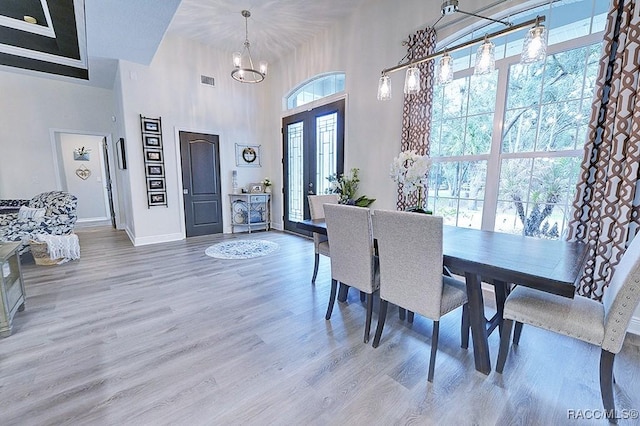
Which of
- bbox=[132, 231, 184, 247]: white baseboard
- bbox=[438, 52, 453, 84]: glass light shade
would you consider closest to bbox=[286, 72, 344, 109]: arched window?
bbox=[438, 52, 453, 84]: glass light shade

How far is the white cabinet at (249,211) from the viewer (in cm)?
587

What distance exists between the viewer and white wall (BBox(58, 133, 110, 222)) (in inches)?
280

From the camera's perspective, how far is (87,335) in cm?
214

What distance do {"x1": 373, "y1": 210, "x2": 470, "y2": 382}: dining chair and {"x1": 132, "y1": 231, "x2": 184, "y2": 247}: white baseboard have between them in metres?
4.64

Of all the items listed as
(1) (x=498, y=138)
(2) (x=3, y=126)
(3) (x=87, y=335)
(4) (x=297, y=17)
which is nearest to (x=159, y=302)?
(3) (x=87, y=335)

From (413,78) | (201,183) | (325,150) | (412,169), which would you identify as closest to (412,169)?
(412,169)

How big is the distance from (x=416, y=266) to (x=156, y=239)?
495 centimetres

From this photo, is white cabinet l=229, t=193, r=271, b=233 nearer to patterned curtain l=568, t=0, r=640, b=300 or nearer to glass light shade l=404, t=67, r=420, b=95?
glass light shade l=404, t=67, r=420, b=95

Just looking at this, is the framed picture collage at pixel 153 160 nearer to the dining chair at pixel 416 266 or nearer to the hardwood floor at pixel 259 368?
the hardwood floor at pixel 259 368

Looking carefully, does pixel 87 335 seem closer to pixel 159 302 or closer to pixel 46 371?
pixel 46 371

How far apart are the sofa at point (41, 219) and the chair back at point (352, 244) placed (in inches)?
165

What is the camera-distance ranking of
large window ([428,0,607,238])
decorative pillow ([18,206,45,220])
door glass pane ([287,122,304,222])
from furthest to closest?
door glass pane ([287,122,304,222]), decorative pillow ([18,206,45,220]), large window ([428,0,607,238])

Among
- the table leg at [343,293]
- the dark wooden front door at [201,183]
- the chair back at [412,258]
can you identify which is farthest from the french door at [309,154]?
the chair back at [412,258]

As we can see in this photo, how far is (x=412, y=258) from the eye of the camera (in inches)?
65.9
